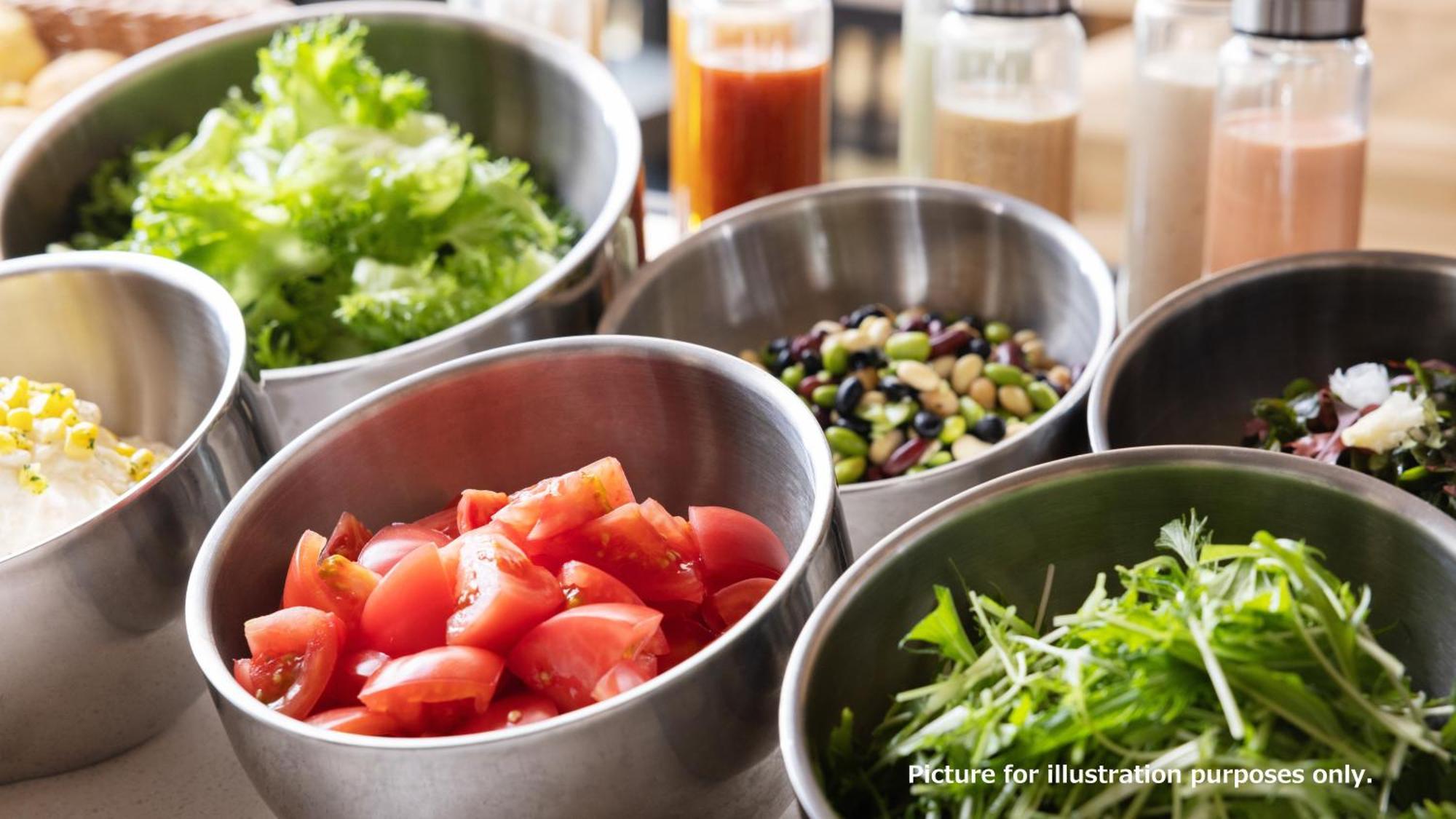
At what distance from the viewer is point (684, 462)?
1089 mm

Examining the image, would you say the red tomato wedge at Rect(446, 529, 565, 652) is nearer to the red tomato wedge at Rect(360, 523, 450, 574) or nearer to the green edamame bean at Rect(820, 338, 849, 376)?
the red tomato wedge at Rect(360, 523, 450, 574)

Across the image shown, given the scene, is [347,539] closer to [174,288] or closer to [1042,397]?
[174,288]

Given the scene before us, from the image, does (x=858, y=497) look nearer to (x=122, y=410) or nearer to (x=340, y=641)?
(x=340, y=641)

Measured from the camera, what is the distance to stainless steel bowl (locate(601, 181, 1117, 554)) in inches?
54.9

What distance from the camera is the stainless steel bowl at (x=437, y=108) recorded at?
1548mm

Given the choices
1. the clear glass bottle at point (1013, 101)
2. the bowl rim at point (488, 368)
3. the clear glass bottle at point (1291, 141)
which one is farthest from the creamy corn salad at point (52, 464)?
the clear glass bottle at point (1291, 141)

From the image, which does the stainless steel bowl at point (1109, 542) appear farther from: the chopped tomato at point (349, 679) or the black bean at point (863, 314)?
the black bean at point (863, 314)

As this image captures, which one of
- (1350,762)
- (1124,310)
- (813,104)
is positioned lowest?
(1124,310)

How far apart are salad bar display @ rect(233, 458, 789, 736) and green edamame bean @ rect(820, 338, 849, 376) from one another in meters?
0.43

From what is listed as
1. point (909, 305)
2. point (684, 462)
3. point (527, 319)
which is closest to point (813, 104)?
point (909, 305)

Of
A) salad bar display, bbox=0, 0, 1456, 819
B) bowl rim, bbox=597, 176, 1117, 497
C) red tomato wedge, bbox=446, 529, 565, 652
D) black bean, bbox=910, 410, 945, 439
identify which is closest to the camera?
salad bar display, bbox=0, 0, 1456, 819

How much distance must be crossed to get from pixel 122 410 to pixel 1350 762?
108cm

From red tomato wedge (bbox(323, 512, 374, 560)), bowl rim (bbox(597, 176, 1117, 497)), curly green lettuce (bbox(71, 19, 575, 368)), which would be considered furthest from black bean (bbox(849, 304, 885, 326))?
red tomato wedge (bbox(323, 512, 374, 560))

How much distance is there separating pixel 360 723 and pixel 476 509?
0.73ft
